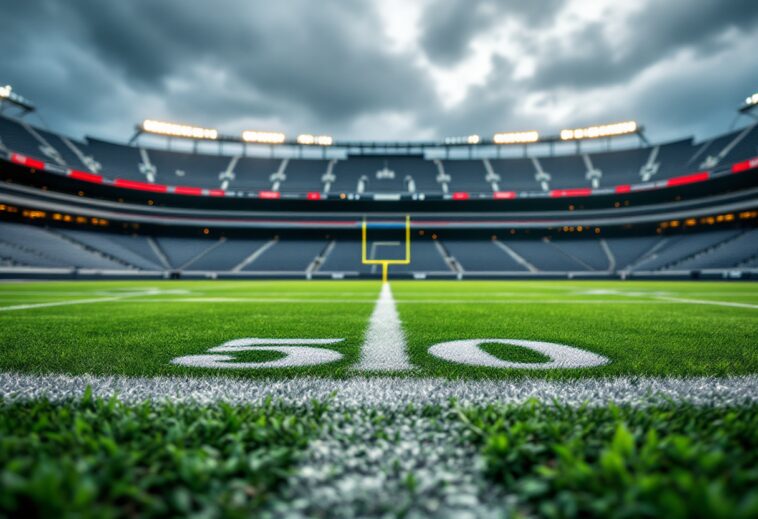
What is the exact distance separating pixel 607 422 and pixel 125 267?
98.7ft

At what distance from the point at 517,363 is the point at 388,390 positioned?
94cm

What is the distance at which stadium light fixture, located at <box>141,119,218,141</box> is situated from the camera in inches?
1314

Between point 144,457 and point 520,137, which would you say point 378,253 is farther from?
point 144,457

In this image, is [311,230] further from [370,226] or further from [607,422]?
[607,422]

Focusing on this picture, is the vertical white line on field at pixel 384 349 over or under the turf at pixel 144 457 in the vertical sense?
under

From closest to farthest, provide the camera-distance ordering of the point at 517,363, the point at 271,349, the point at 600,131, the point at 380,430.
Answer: the point at 380,430 < the point at 517,363 < the point at 271,349 < the point at 600,131

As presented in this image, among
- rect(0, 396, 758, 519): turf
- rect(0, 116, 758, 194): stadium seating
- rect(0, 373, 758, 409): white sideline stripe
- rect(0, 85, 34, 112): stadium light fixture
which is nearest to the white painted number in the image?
rect(0, 373, 758, 409): white sideline stripe

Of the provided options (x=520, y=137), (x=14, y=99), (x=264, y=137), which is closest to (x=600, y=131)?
(x=520, y=137)

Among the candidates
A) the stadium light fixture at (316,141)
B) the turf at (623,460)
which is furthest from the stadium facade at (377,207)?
the turf at (623,460)

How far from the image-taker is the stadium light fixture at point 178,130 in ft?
109

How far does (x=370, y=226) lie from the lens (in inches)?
1328

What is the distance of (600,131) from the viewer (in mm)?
34188

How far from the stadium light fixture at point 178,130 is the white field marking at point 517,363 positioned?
38835 millimetres

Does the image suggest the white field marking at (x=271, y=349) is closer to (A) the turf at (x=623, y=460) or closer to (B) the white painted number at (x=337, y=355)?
(B) the white painted number at (x=337, y=355)
